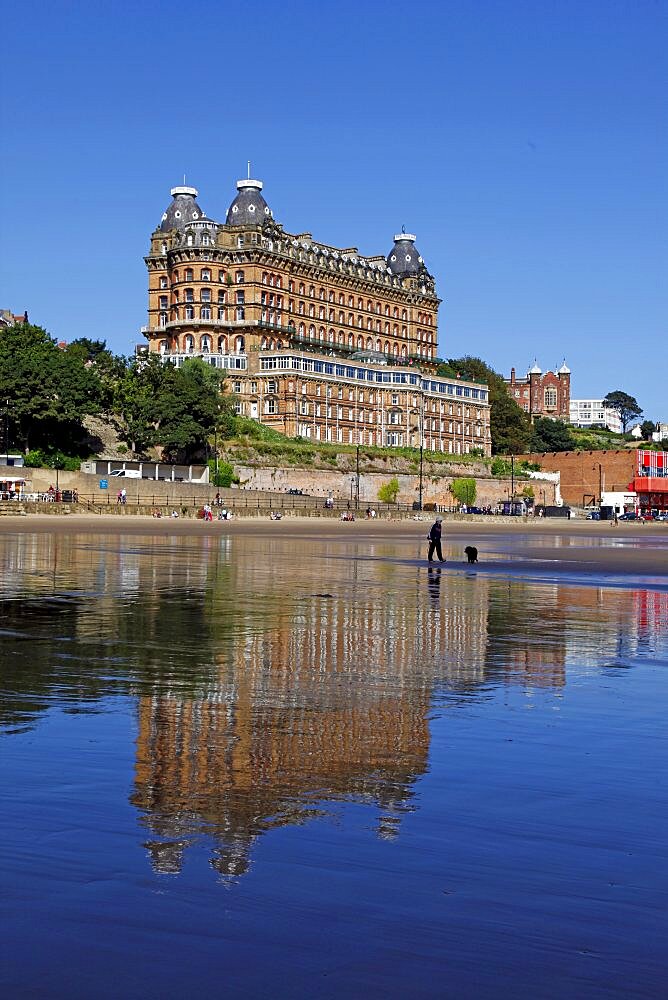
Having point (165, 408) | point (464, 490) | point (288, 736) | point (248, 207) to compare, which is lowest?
point (288, 736)

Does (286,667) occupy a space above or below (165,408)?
below

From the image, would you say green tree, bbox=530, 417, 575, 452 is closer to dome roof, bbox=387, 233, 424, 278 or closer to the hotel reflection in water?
dome roof, bbox=387, 233, 424, 278

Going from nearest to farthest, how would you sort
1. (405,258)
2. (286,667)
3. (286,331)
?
(286,667) → (286,331) → (405,258)

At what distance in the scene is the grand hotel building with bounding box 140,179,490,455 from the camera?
471ft

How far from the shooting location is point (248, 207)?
493 feet

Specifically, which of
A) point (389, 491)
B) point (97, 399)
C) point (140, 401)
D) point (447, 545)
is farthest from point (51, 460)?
point (447, 545)

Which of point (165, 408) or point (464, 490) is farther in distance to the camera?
point (464, 490)

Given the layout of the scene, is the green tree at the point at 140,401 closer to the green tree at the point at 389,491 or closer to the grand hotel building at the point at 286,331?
the grand hotel building at the point at 286,331

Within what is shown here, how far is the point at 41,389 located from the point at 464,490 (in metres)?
65.9

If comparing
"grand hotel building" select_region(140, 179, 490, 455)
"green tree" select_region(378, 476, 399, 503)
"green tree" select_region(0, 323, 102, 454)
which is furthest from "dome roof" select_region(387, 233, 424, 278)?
"green tree" select_region(0, 323, 102, 454)

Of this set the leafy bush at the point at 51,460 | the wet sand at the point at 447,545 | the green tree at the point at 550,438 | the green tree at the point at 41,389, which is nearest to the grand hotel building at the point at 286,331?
the green tree at the point at 550,438

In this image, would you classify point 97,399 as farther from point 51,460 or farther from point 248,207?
point 248,207

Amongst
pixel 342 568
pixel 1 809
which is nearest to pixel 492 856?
pixel 1 809

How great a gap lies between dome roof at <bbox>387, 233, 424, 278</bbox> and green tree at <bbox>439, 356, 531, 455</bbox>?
1657cm
